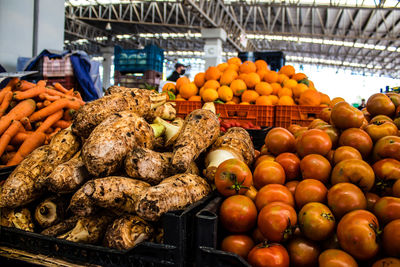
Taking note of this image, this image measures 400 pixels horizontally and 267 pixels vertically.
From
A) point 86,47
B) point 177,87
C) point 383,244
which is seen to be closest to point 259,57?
point 177,87

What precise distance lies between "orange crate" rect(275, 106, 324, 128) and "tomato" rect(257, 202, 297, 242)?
6.79ft

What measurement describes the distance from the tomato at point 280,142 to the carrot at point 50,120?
209 cm

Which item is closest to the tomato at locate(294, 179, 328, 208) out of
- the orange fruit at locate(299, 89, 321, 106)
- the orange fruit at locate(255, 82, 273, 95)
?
the orange fruit at locate(299, 89, 321, 106)

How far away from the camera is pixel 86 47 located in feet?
79.8

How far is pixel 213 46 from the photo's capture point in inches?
483

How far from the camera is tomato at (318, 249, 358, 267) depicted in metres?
1.01

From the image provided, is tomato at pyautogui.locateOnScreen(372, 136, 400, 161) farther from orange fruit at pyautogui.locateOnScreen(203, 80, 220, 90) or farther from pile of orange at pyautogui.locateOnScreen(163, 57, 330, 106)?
orange fruit at pyautogui.locateOnScreen(203, 80, 220, 90)

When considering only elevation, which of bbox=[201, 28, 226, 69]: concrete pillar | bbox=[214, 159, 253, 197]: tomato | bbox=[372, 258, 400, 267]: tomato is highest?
bbox=[201, 28, 226, 69]: concrete pillar

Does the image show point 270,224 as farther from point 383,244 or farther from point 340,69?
point 340,69

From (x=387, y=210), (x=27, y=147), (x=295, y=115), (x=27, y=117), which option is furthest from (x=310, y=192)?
(x=27, y=117)

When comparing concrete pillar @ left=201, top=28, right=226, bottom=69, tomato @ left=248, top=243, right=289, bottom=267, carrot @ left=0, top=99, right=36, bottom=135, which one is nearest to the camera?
tomato @ left=248, top=243, right=289, bottom=267

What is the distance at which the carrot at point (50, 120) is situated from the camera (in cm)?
265

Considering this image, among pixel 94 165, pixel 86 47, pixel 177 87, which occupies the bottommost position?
pixel 94 165

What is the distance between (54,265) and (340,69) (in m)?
32.1
